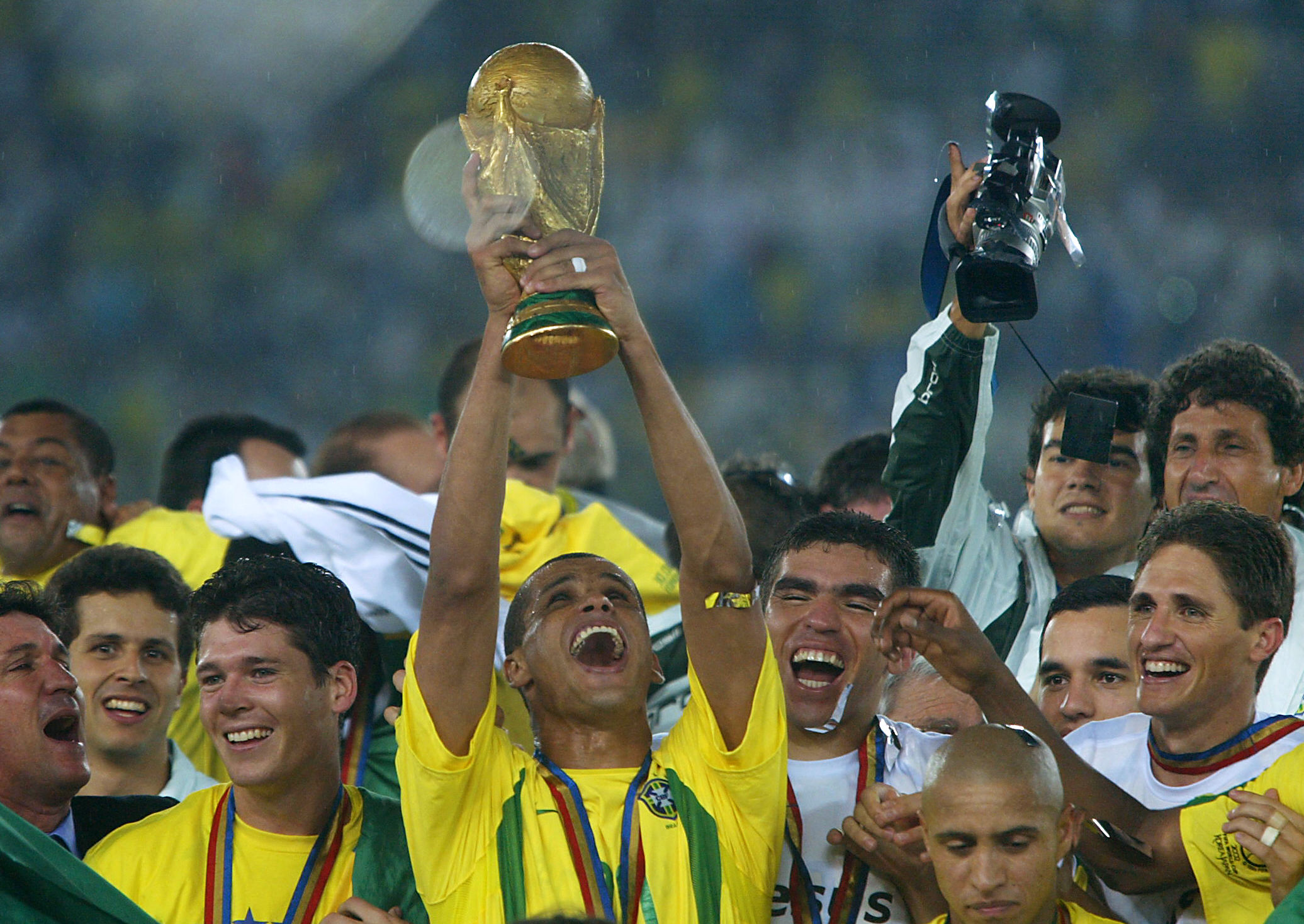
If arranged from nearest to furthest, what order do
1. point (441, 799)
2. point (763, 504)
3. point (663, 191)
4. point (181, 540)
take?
1. point (441, 799)
2. point (181, 540)
3. point (763, 504)
4. point (663, 191)

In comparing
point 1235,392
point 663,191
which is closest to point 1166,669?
point 1235,392

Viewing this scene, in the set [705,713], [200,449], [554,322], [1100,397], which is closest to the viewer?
[554,322]

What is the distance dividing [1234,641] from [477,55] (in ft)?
23.6

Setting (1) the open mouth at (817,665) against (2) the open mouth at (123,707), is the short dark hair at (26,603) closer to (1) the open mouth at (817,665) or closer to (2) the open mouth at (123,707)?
(2) the open mouth at (123,707)

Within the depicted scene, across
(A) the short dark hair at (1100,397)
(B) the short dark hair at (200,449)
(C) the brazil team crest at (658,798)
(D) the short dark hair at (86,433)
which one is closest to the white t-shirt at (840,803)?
(C) the brazil team crest at (658,798)

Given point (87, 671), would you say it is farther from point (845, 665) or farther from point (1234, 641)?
point (1234, 641)

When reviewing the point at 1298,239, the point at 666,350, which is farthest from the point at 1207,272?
the point at 666,350

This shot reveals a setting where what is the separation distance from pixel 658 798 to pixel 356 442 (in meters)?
2.91

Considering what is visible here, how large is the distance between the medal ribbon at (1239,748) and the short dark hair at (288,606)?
4.55 feet

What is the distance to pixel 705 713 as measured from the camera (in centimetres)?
247

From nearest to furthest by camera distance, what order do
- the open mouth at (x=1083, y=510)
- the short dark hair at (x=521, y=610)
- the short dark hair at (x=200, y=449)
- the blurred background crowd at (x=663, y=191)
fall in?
the short dark hair at (x=521, y=610) < the open mouth at (x=1083, y=510) < the short dark hair at (x=200, y=449) < the blurred background crowd at (x=663, y=191)

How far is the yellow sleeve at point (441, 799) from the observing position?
2324 mm

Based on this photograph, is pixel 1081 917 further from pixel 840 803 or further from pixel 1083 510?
pixel 1083 510

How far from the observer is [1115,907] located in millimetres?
2541
